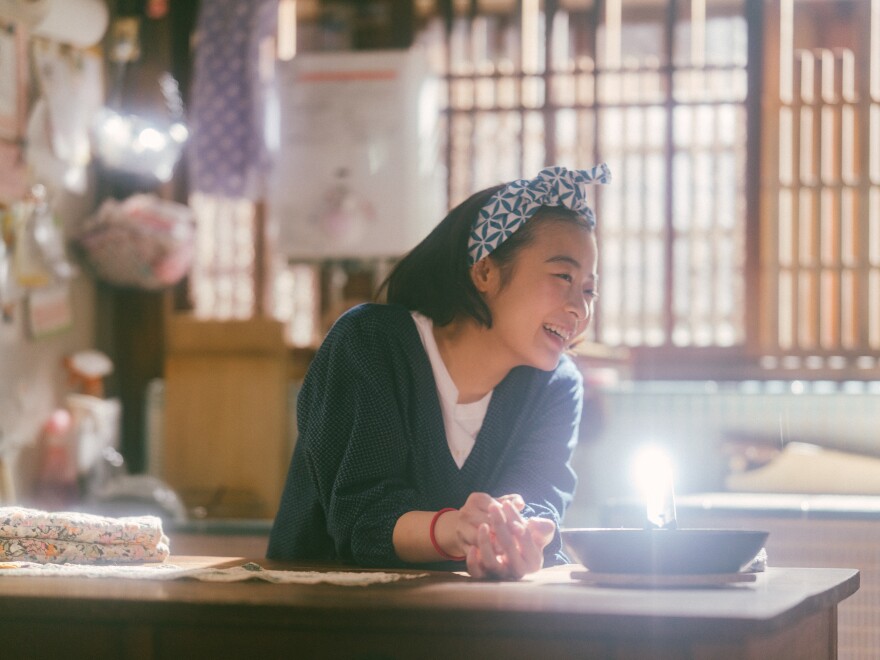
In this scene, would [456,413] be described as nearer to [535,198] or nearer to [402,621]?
[535,198]

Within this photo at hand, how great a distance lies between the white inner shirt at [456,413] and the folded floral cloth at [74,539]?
16.9 inches

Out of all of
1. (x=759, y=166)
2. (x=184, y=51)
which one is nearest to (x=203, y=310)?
(x=184, y=51)

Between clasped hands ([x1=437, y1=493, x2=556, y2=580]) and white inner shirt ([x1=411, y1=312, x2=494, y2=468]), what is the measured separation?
31 cm

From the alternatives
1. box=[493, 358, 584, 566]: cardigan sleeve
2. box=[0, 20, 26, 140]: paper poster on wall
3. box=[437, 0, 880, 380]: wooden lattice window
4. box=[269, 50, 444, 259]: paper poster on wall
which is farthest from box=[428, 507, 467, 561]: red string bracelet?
box=[437, 0, 880, 380]: wooden lattice window

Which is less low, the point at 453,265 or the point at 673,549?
the point at 453,265

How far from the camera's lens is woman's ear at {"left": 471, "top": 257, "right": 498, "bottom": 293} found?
182 centimetres

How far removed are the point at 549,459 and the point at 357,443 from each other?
290 millimetres

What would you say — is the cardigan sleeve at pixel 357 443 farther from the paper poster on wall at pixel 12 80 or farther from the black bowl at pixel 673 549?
the paper poster on wall at pixel 12 80

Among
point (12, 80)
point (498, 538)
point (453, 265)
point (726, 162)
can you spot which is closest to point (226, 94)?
point (12, 80)

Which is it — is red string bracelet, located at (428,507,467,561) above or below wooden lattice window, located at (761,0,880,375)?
below

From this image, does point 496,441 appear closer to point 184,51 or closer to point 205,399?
point 205,399

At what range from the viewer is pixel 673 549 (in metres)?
1.26

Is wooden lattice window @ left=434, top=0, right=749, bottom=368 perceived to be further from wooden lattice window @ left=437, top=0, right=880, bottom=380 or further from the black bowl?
the black bowl

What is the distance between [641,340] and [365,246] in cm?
116
